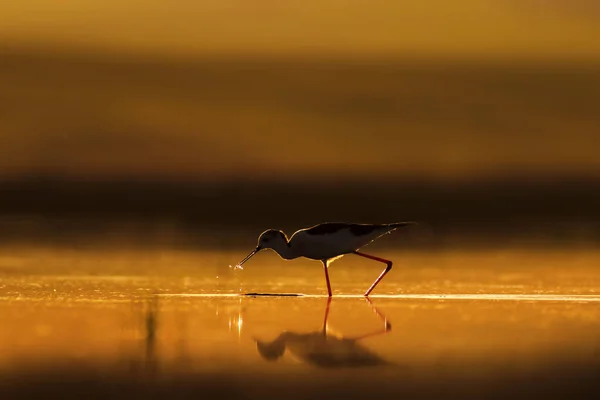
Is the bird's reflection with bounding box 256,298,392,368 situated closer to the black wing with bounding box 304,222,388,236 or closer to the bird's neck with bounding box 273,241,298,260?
the black wing with bounding box 304,222,388,236

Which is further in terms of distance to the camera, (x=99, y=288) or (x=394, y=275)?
(x=394, y=275)

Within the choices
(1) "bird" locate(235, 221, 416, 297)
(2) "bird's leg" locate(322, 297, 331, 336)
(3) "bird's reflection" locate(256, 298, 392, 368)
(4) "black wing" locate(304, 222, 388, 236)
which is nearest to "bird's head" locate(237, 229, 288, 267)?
(1) "bird" locate(235, 221, 416, 297)

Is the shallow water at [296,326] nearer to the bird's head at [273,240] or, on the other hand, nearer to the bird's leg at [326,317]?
the bird's leg at [326,317]

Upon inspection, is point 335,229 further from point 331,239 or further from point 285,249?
point 285,249

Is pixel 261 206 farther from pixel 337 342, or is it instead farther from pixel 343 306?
pixel 337 342

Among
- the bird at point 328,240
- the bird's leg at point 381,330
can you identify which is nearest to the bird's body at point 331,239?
the bird at point 328,240

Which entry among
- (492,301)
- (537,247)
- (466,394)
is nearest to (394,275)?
(492,301)
